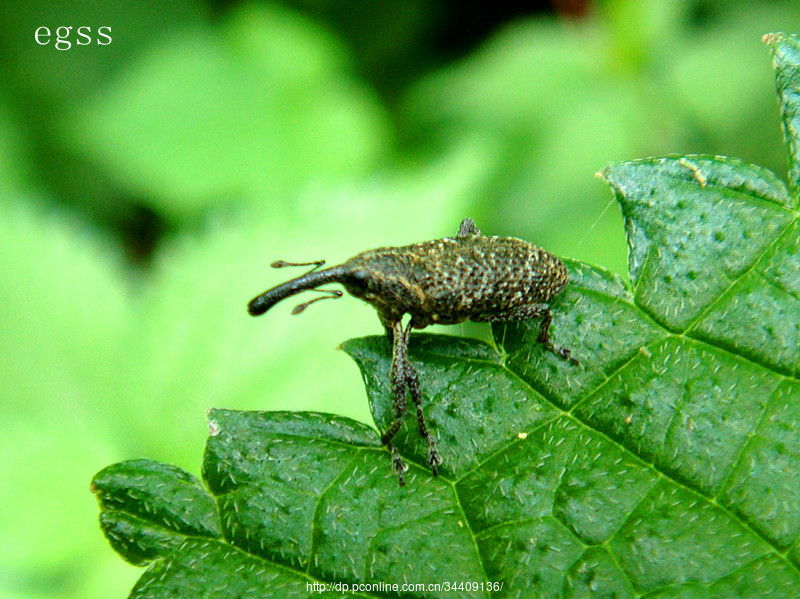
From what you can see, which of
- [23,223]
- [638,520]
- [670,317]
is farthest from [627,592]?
[23,223]

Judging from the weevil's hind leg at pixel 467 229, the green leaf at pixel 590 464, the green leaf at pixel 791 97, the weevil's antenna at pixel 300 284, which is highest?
the weevil's hind leg at pixel 467 229

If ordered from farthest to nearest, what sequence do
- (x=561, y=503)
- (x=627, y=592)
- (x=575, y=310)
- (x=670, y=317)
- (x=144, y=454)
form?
(x=144, y=454) → (x=575, y=310) → (x=670, y=317) → (x=561, y=503) → (x=627, y=592)

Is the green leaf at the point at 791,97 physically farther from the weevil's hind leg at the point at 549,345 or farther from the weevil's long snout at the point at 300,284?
the weevil's long snout at the point at 300,284

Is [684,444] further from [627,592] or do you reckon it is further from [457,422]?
[457,422]

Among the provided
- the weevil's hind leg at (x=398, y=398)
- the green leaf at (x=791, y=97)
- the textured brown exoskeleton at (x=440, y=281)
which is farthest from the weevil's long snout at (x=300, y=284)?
the green leaf at (x=791, y=97)

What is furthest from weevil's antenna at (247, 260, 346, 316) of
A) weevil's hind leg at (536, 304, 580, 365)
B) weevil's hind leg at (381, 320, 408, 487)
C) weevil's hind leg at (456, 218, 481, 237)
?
weevil's hind leg at (536, 304, 580, 365)

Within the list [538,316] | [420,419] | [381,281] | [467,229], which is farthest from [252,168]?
[420,419]

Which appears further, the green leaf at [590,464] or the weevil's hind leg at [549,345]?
the weevil's hind leg at [549,345]

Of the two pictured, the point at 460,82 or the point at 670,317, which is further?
the point at 460,82
